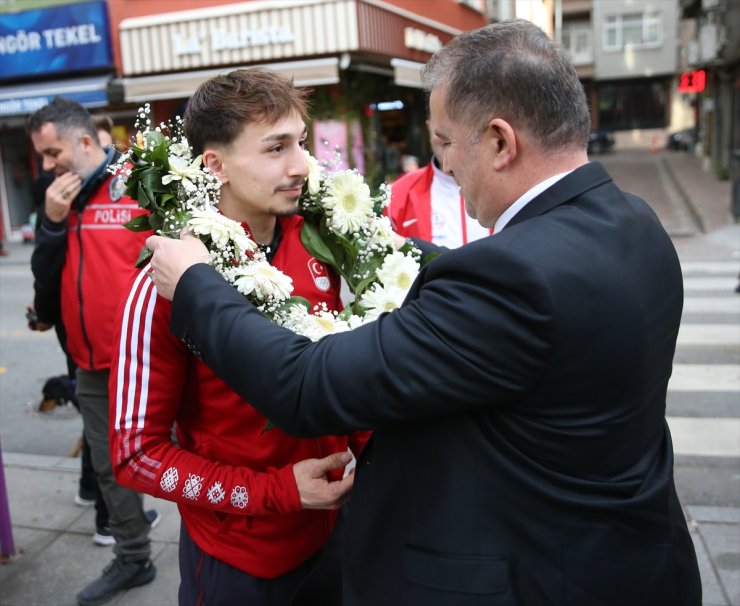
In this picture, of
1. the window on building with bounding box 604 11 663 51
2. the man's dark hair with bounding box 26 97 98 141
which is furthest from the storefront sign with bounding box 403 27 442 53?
the window on building with bounding box 604 11 663 51

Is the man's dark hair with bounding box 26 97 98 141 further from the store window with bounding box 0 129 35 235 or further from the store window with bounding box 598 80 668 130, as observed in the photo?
the store window with bounding box 598 80 668 130

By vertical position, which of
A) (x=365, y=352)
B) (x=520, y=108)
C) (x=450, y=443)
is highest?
(x=520, y=108)

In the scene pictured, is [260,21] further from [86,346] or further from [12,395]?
[86,346]

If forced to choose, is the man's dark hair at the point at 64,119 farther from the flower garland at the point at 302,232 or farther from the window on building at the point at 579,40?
the window on building at the point at 579,40

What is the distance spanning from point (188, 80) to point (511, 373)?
13904 millimetres

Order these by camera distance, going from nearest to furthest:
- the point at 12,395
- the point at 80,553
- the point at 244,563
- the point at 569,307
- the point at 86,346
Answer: the point at 569,307, the point at 244,563, the point at 86,346, the point at 80,553, the point at 12,395

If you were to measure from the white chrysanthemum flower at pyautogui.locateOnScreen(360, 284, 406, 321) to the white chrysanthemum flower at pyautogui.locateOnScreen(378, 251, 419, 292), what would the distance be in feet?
0.13

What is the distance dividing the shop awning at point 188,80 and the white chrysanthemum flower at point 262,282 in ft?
38.7

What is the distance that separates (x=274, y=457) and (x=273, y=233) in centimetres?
65

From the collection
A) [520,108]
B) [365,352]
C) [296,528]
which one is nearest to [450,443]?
[365,352]

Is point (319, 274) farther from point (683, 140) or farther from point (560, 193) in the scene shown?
point (683, 140)

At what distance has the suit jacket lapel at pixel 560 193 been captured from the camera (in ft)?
4.65

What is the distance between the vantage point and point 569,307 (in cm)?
127

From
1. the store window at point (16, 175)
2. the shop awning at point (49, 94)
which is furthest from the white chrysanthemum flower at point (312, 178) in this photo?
the store window at point (16, 175)
